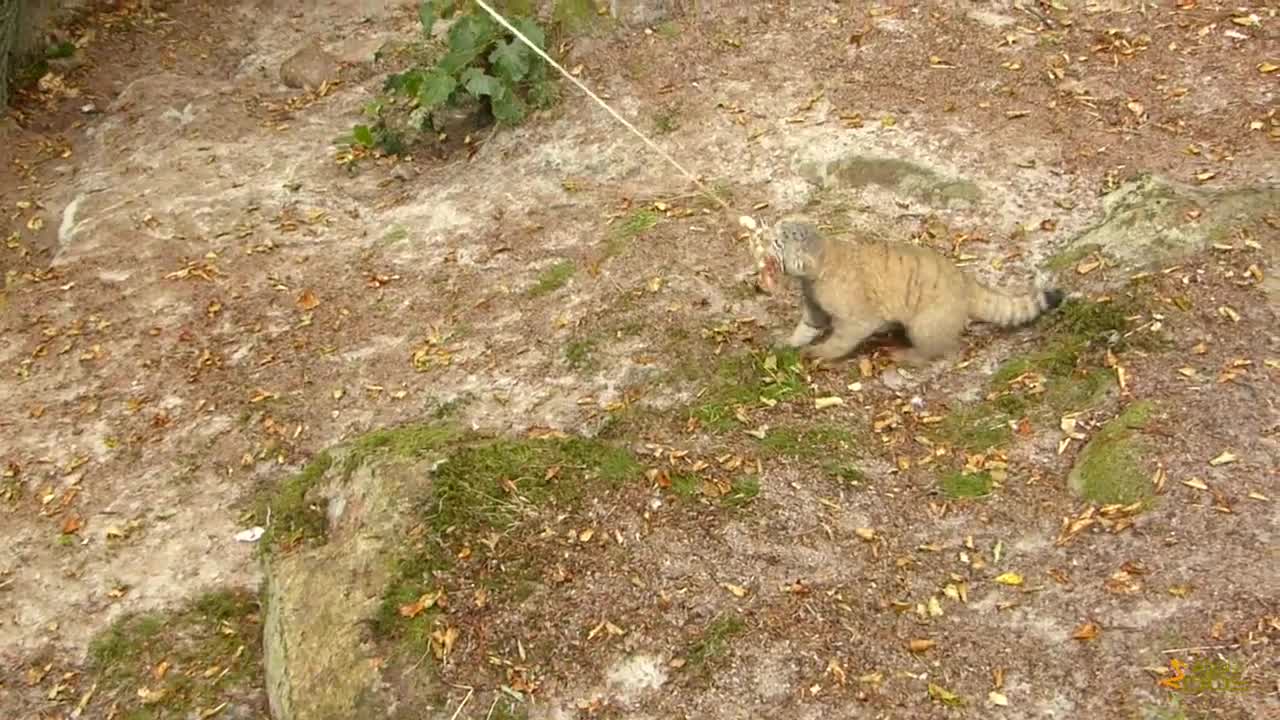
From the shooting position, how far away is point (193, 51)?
517 inches

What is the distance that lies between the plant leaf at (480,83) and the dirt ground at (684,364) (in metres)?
0.50

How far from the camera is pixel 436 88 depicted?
9.73m

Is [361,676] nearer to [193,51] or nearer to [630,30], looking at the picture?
[630,30]

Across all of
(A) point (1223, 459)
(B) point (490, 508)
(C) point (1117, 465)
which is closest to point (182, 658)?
(B) point (490, 508)

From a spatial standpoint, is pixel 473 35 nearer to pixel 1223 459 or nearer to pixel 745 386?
pixel 745 386

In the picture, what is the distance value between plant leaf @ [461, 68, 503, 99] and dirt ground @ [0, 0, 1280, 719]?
496mm

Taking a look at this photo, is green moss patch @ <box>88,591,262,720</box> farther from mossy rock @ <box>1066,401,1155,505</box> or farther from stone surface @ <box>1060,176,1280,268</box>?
stone surface @ <box>1060,176,1280,268</box>

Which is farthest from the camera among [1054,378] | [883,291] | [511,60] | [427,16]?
[427,16]

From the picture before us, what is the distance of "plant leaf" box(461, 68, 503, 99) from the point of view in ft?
32.0

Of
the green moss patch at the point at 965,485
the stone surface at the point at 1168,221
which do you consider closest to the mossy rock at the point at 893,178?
the stone surface at the point at 1168,221

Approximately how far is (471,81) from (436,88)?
1.00ft

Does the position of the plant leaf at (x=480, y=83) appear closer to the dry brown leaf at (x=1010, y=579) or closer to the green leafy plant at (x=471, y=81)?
the green leafy plant at (x=471, y=81)

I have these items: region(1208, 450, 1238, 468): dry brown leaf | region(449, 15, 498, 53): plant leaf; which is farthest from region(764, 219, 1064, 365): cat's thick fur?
region(449, 15, 498, 53): plant leaf

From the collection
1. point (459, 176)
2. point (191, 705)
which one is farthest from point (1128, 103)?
point (191, 705)
